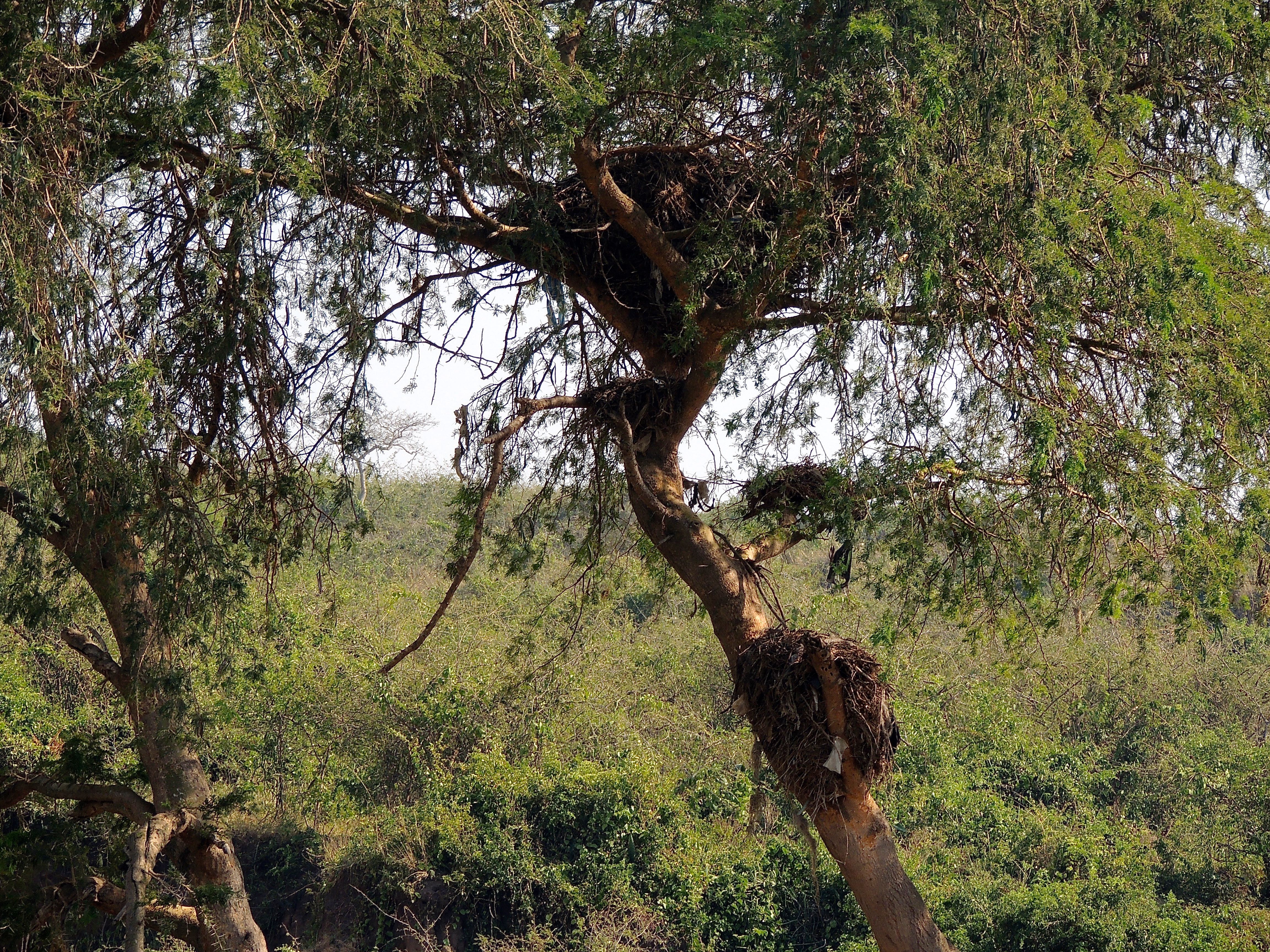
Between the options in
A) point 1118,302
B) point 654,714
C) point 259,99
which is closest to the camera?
point 259,99

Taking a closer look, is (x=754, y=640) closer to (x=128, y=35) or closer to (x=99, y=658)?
(x=99, y=658)

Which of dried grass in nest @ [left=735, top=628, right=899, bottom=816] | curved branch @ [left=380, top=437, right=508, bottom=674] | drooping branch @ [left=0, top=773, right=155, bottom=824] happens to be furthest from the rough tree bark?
dried grass in nest @ [left=735, top=628, right=899, bottom=816]

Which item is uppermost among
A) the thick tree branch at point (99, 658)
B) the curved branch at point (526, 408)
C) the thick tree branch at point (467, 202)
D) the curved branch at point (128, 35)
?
the curved branch at point (128, 35)

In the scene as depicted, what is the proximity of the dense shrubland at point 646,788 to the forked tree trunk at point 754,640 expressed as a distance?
600 cm

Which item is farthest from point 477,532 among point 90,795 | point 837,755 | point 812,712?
point 90,795

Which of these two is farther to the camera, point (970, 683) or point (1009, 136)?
point (970, 683)

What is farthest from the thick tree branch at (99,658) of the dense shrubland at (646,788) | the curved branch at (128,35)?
the dense shrubland at (646,788)

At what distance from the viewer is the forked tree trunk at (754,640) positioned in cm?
463

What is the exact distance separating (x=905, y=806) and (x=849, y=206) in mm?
12538

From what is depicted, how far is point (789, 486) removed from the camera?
510 cm

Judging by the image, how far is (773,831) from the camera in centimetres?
1556

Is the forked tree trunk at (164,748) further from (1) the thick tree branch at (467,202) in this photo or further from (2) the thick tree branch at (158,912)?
(1) the thick tree branch at (467,202)

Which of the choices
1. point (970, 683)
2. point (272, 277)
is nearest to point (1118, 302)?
point (272, 277)

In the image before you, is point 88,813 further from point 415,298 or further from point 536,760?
point 536,760
